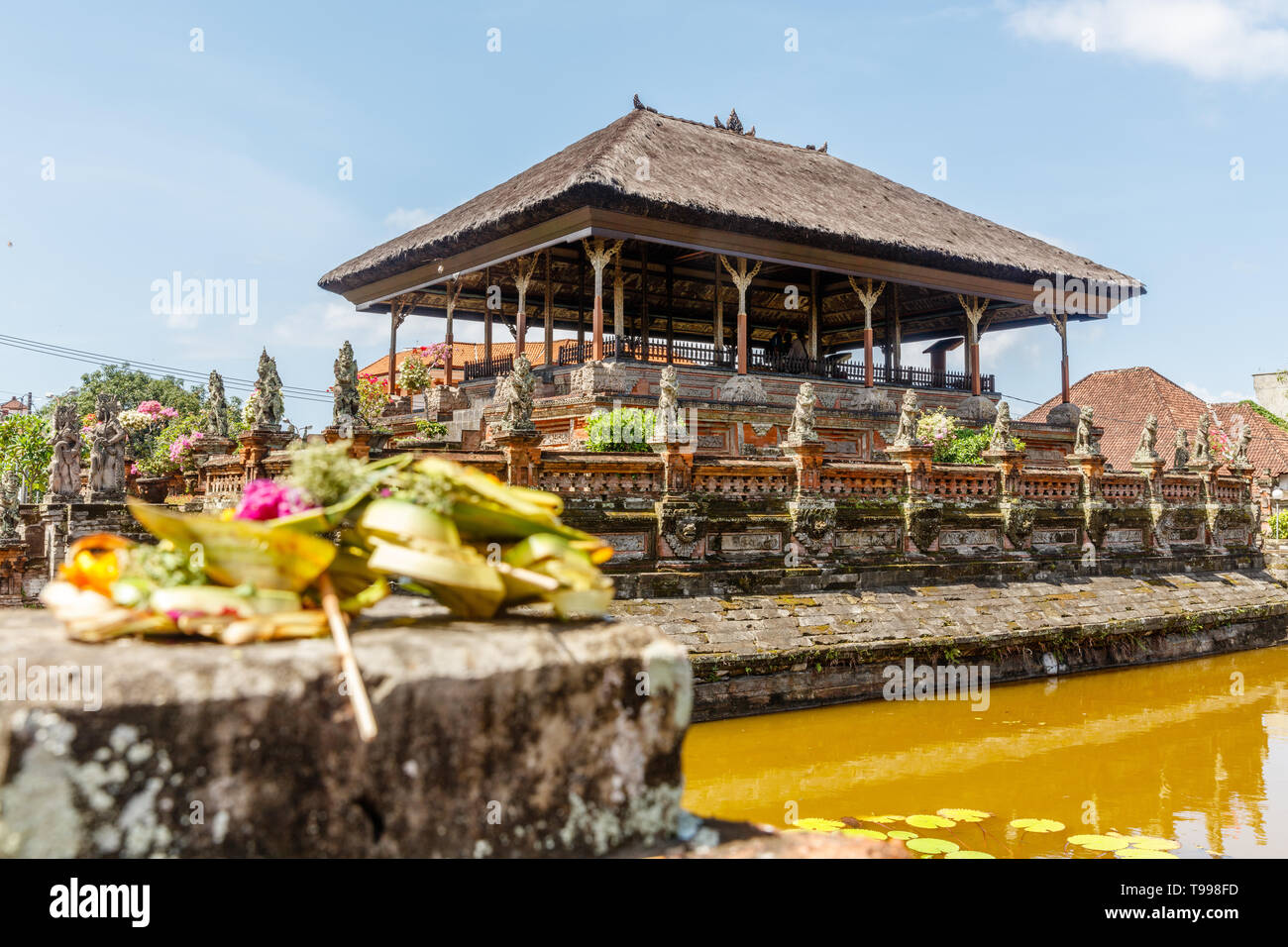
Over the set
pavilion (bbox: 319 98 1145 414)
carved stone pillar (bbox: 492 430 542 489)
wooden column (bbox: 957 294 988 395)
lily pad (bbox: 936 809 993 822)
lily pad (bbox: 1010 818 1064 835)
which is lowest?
lily pad (bbox: 936 809 993 822)

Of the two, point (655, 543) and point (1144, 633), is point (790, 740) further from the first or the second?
point (1144, 633)

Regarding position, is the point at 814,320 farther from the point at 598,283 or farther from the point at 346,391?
the point at 346,391

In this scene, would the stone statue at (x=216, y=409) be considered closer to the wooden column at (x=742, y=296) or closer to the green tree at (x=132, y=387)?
the wooden column at (x=742, y=296)

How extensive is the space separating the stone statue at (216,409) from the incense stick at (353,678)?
15.3 meters

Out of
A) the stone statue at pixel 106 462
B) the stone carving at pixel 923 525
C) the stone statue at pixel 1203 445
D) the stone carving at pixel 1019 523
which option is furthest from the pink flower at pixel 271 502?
the stone statue at pixel 1203 445

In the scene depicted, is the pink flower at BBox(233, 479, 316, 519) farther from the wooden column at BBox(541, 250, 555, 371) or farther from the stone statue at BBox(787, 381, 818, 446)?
the wooden column at BBox(541, 250, 555, 371)

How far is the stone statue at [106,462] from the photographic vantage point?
11.0 metres

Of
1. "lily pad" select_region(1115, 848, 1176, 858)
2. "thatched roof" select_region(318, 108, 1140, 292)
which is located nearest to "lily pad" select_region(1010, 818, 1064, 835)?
"lily pad" select_region(1115, 848, 1176, 858)

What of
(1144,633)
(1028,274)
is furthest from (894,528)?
(1028,274)

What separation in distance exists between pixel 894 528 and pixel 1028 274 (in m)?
13.2

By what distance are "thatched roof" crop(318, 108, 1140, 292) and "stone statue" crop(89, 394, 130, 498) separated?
9039 mm

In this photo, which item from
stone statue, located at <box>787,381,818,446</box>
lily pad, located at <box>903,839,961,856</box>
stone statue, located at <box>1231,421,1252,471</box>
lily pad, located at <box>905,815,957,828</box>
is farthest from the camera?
stone statue, located at <box>1231,421,1252,471</box>

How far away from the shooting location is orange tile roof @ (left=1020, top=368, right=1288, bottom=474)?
3466 centimetres

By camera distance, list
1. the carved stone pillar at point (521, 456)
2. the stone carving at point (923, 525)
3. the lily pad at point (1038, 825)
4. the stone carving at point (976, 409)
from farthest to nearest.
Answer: the stone carving at point (976, 409) < the stone carving at point (923, 525) < the carved stone pillar at point (521, 456) < the lily pad at point (1038, 825)
